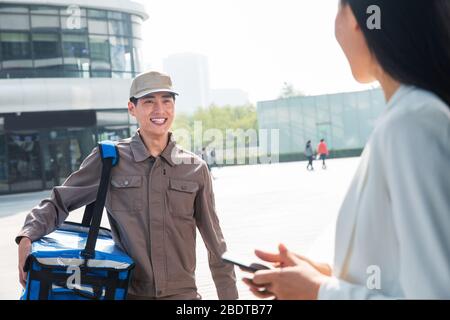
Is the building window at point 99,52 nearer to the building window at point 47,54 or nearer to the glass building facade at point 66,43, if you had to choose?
the glass building facade at point 66,43

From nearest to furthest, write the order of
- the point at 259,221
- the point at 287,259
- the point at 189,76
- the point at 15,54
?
the point at 287,259 < the point at 259,221 < the point at 15,54 < the point at 189,76

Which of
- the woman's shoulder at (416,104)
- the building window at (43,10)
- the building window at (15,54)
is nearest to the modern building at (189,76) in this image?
the building window at (43,10)

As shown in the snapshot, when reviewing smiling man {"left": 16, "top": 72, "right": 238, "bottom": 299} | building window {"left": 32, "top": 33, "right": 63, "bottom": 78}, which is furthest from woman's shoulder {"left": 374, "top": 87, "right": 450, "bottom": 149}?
building window {"left": 32, "top": 33, "right": 63, "bottom": 78}

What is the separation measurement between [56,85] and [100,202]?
27.6 m

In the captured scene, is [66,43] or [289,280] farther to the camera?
[66,43]

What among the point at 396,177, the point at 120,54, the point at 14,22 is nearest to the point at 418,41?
the point at 396,177

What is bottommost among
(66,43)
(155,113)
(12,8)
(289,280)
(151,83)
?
(289,280)

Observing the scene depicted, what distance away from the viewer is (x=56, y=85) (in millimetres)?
28609

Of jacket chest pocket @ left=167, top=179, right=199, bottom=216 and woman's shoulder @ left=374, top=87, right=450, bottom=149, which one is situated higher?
woman's shoulder @ left=374, top=87, right=450, bottom=149

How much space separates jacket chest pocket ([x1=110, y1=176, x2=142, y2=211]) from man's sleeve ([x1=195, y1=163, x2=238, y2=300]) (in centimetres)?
34

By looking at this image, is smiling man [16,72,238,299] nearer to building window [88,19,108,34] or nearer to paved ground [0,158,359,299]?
paved ground [0,158,359,299]

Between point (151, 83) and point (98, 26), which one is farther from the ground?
point (98, 26)

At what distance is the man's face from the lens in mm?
2893

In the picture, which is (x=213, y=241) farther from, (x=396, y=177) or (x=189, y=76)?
(x=189, y=76)
